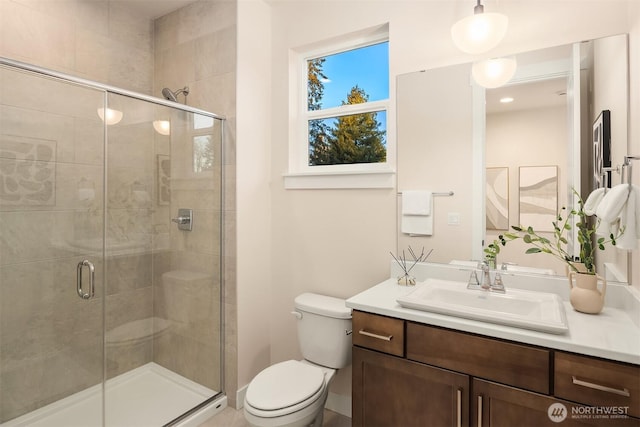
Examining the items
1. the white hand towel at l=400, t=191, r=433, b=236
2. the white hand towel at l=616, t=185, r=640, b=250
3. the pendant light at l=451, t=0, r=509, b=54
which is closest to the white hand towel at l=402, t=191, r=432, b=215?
the white hand towel at l=400, t=191, r=433, b=236

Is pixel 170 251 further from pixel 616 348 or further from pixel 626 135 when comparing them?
pixel 626 135

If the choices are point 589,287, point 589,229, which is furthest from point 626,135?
point 589,287

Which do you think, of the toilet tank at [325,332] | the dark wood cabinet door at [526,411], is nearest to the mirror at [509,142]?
the toilet tank at [325,332]

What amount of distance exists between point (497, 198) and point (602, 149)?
0.46 m

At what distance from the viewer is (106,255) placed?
6.32 feet

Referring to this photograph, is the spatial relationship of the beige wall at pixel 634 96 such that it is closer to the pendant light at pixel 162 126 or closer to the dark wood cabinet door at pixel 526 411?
the dark wood cabinet door at pixel 526 411

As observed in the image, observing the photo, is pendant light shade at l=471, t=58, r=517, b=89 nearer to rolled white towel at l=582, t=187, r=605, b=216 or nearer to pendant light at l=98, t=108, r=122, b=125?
rolled white towel at l=582, t=187, r=605, b=216

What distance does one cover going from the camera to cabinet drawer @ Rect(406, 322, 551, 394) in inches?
48.2

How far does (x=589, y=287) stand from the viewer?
1.44 meters

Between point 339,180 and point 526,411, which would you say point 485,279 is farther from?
point 339,180


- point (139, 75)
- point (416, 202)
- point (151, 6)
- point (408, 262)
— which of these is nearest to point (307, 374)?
point (408, 262)

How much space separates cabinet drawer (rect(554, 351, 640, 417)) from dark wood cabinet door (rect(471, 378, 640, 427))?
0.03 meters

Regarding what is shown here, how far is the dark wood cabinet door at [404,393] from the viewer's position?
1371 millimetres

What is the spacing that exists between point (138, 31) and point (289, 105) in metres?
1.31
